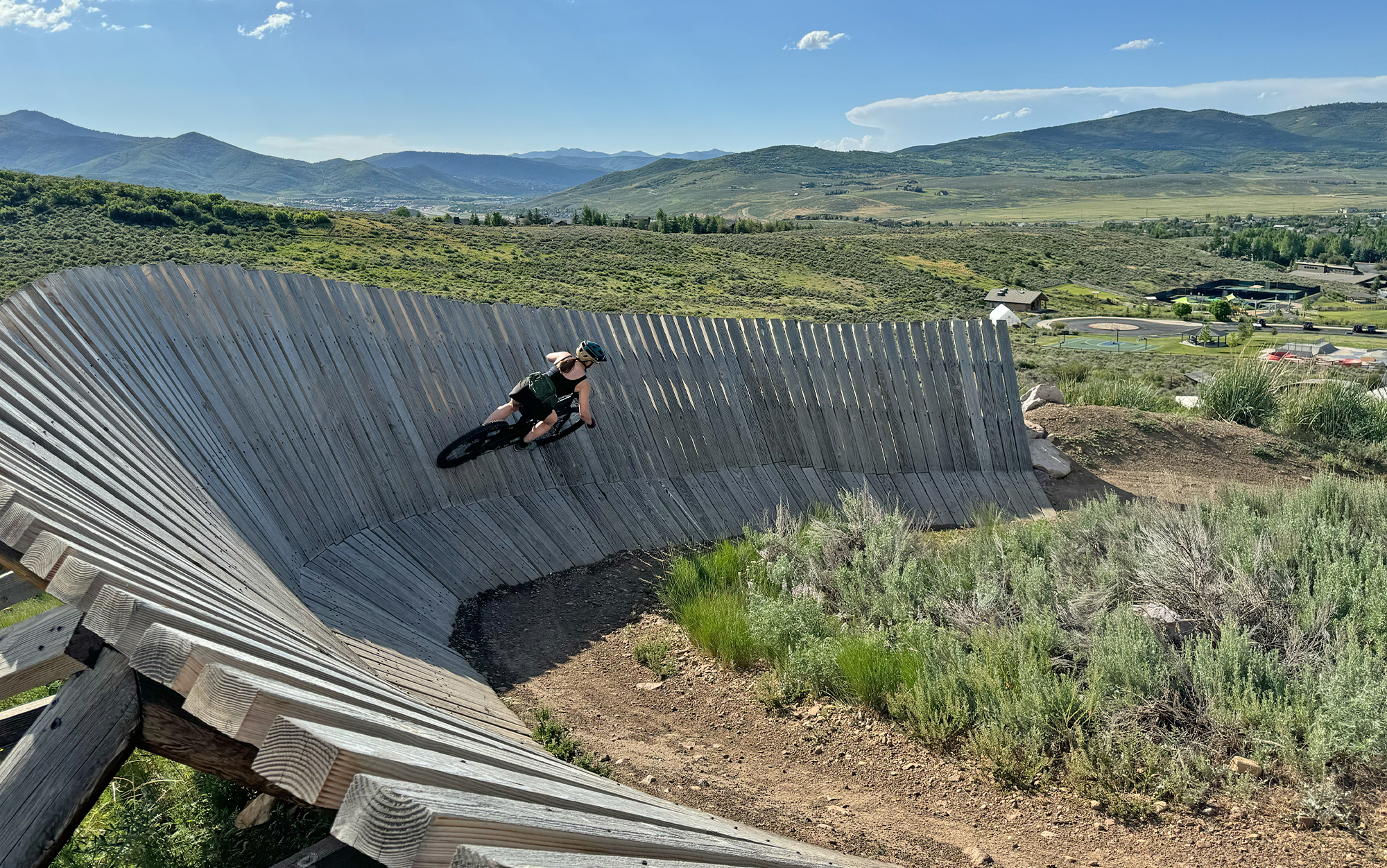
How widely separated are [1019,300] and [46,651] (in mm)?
57257

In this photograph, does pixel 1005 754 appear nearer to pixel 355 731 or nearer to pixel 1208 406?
pixel 355 731

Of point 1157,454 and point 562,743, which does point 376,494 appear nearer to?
point 562,743

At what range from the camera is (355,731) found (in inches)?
80.0

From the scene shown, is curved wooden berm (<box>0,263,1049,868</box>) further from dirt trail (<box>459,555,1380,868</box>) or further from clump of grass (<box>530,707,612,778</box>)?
dirt trail (<box>459,555,1380,868</box>)

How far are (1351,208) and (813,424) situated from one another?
20782 centimetres

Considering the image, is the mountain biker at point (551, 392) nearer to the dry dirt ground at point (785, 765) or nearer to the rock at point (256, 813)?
the dry dirt ground at point (785, 765)

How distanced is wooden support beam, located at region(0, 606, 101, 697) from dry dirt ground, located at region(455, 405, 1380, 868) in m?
2.19

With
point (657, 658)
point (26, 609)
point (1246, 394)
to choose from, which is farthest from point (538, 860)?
point (1246, 394)

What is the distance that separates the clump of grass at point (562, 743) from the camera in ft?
13.3

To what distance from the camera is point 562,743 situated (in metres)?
4.16

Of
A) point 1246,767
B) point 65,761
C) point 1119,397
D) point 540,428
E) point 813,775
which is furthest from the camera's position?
point 1119,397

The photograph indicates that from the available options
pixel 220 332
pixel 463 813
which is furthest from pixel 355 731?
pixel 220 332

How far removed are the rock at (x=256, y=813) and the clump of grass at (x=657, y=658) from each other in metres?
2.25

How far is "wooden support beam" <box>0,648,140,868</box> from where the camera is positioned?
225 centimetres
